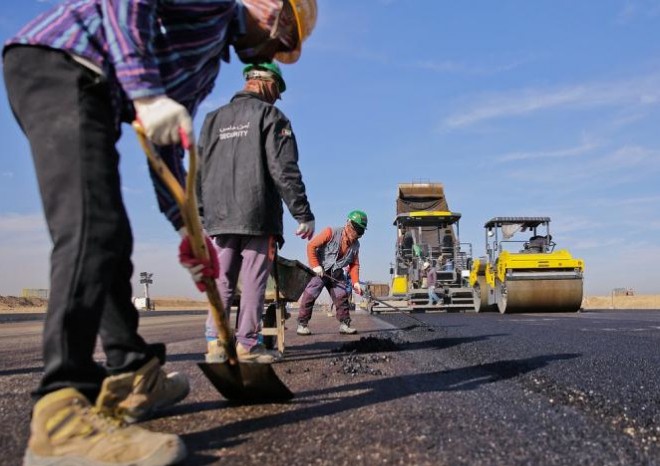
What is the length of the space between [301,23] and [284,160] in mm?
1053

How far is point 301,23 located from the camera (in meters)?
2.33

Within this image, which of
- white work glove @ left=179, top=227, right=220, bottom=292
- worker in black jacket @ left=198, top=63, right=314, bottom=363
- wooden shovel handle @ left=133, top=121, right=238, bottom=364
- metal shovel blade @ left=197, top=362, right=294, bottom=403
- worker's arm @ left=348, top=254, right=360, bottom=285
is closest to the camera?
wooden shovel handle @ left=133, top=121, right=238, bottom=364

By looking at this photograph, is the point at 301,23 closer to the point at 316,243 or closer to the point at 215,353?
the point at 215,353

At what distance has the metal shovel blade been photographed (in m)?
2.16

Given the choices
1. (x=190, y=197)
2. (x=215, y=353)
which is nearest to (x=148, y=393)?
(x=190, y=197)

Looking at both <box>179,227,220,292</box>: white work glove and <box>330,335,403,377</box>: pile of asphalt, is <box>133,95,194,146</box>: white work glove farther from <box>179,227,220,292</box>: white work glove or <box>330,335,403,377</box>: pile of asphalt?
<box>330,335,403,377</box>: pile of asphalt

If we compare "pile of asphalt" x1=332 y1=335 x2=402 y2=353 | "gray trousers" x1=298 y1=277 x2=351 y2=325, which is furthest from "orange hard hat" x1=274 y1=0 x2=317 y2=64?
"gray trousers" x1=298 y1=277 x2=351 y2=325

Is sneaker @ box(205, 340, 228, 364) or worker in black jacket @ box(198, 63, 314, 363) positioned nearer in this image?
sneaker @ box(205, 340, 228, 364)

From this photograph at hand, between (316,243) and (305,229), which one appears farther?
(316,243)

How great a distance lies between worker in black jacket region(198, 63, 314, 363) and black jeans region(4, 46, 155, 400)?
150 centimetres

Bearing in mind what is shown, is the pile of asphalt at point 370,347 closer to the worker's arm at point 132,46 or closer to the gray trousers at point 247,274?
the gray trousers at point 247,274

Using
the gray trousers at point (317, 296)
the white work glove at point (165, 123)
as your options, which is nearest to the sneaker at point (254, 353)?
the white work glove at point (165, 123)

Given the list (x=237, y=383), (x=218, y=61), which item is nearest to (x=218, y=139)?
(x=218, y=61)

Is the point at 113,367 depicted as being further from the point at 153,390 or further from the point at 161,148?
the point at 161,148
